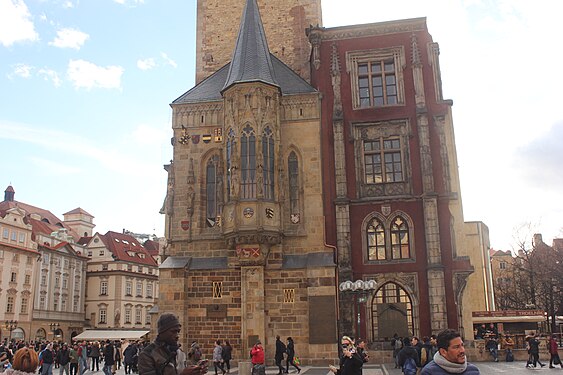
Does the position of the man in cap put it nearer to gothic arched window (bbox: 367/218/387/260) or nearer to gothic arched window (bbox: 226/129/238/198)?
gothic arched window (bbox: 226/129/238/198)

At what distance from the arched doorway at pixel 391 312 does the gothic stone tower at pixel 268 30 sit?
1387 centimetres

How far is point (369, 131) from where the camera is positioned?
2856cm

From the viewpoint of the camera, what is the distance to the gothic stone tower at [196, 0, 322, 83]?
1352 inches

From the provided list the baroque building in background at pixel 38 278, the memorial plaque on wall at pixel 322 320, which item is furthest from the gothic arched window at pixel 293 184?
the baroque building in background at pixel 38 278

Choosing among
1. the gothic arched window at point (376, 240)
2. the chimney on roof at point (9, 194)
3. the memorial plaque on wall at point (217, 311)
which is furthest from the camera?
the chimney on roof at point (9, 194)

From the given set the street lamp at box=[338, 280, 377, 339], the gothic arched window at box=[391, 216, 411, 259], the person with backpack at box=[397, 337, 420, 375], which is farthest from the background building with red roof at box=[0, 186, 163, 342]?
the person with backpack at box=[397, 337, 420, 375]

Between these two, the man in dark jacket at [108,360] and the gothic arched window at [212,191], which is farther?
the gothic arched window at [212,191]

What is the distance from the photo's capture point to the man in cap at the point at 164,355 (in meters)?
4.50

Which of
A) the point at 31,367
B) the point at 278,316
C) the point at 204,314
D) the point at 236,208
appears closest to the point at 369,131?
the point at 236,208

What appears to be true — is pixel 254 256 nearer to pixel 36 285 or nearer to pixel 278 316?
pixel 278 316

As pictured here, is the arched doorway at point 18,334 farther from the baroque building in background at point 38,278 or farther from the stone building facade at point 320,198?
the stone building facade at point 320,198

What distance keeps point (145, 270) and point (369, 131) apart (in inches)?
2371

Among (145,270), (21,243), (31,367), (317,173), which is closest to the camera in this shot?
(31,367)

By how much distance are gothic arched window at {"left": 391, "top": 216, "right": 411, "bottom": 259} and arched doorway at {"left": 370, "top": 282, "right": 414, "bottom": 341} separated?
54.6 inches
